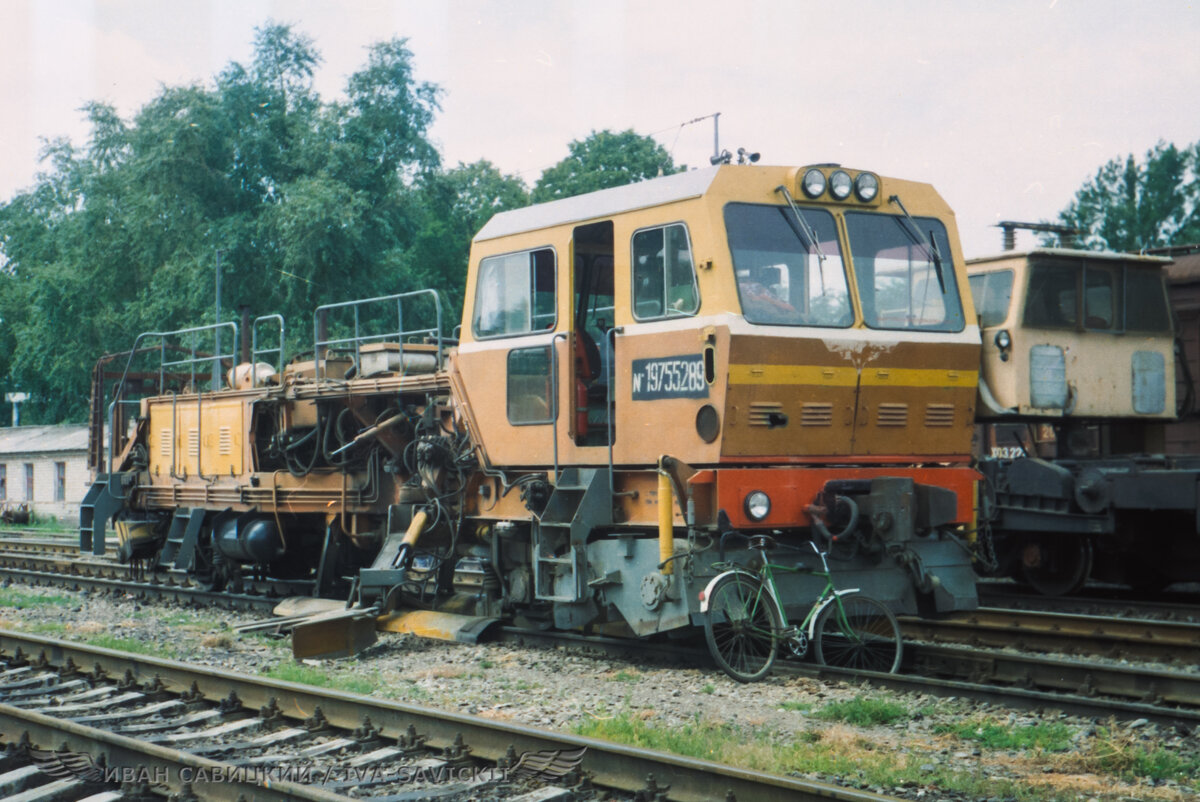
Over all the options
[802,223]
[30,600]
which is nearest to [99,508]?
[30,600]

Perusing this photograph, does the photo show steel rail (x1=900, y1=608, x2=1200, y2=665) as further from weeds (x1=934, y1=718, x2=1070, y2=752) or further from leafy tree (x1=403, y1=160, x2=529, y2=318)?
leafy tree (x1=403, y1=160, x2=529, y2=318)

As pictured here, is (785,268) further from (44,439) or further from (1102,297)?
(44,439)

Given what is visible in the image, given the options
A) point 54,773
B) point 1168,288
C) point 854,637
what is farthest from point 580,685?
point 1168,288

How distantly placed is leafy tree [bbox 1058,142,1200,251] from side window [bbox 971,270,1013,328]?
38.3 m

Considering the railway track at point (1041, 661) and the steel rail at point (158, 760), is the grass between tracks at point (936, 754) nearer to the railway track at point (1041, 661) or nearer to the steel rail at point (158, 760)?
the railway track at point (1041, 661)

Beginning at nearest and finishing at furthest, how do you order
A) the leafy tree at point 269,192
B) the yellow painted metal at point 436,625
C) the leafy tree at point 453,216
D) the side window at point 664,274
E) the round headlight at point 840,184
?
the side window at point 664,274
the round headlight at point 840,184
the yellow painted metal at point 436,625
the leafy tree at point 269,192
the leafy tree at point 453,216

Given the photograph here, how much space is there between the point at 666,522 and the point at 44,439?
34122mm

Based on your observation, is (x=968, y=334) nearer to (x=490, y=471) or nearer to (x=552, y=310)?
(x=552, y=310)

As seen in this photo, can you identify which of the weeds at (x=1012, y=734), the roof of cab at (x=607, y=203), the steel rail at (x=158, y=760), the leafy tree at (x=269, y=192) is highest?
the leafy tree at (x=269, y=192)

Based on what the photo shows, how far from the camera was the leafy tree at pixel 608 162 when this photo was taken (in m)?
48.7

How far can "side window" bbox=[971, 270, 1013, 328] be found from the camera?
510 inches

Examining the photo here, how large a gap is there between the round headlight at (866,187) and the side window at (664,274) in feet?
4.81

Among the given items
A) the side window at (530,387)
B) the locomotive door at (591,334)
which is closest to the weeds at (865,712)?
the locomotive door at (591,334)

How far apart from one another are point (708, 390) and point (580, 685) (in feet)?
7.36
